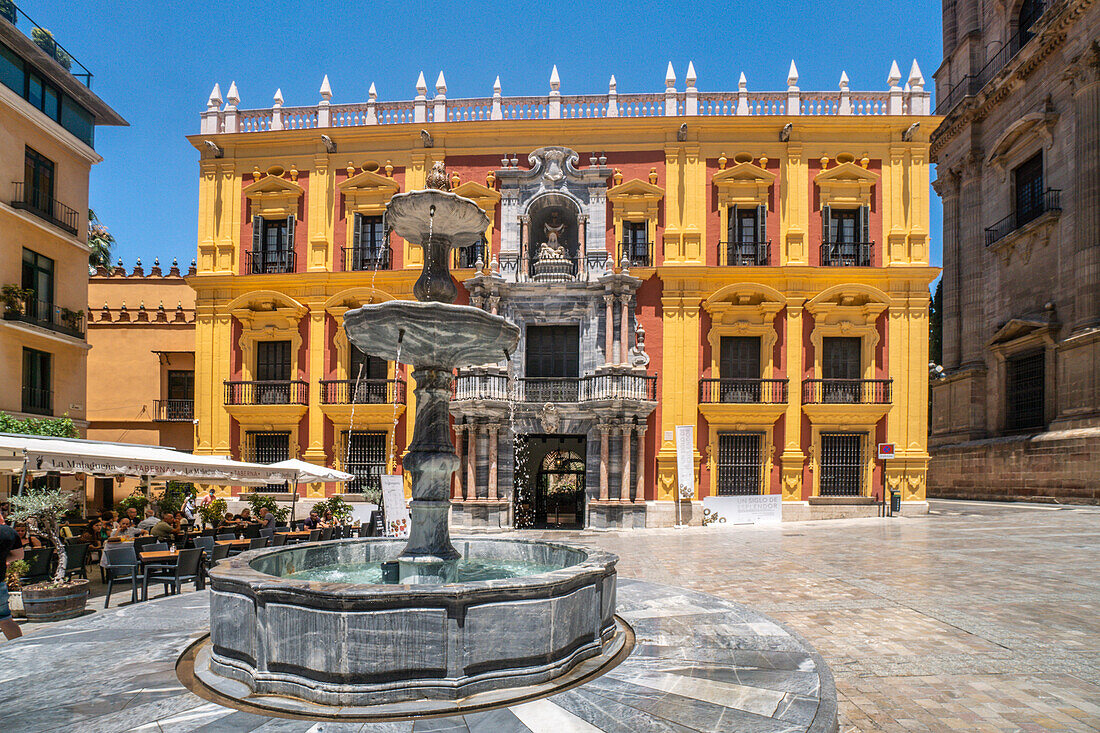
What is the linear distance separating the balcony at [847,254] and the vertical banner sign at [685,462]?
699 centimetres

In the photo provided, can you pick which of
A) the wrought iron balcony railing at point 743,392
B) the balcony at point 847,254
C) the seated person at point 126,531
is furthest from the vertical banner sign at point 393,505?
the balcony at point 847,254

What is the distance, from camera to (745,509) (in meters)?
20.2

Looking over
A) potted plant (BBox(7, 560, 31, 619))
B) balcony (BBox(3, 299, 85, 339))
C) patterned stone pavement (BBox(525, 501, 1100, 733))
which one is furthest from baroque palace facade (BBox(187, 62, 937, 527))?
potted plant (BBox(7, 560, 31, 619))

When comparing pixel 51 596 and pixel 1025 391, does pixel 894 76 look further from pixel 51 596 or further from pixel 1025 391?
pixel 51 596

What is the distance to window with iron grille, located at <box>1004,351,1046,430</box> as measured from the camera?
23484 millimetres

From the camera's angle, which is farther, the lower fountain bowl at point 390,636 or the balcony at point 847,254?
the balcony at point 847,254

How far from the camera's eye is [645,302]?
70.2 ft

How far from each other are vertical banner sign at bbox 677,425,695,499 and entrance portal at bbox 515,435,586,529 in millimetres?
A: 3183

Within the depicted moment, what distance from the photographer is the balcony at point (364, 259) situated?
72.6ft

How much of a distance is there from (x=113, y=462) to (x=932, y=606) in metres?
11.4

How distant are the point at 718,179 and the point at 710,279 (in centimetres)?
319

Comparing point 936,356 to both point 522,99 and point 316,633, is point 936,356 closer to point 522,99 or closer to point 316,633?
point 522,99

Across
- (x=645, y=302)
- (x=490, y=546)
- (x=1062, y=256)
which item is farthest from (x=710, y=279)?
(x=490, y=546)

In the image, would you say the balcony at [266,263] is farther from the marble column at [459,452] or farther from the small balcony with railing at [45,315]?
the marble column at [459,452]
